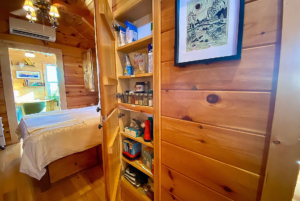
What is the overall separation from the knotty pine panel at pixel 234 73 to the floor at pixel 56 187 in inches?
63.4

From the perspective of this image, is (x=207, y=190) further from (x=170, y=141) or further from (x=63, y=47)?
(x=63, y=47)

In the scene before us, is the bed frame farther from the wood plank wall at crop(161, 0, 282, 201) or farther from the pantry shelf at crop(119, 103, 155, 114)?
the wood plank wall at crop(161, 0, 282, 201)

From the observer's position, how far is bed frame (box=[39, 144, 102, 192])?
1392 millimetres

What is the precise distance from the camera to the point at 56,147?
1329 mm

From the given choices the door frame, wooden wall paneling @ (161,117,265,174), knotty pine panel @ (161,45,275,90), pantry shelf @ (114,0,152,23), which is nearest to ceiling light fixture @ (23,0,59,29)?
the door frame

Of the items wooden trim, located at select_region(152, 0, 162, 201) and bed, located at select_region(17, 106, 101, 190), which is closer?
wooden trim, located at select_region(152, 0, 162, 201)

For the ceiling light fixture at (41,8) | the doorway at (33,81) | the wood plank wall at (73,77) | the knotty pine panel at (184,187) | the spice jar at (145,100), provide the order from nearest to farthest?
1. the knotty pine panel at (184,187)
2. the spice jar at (145,100)
3. the ceiling light fixture at (41,8)
4. the wood plank wall at (73,77)
5. the doorway at (33,81)

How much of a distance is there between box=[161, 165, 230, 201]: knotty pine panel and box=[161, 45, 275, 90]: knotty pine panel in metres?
0.61

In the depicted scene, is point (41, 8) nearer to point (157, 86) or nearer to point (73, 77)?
point (73, 77)

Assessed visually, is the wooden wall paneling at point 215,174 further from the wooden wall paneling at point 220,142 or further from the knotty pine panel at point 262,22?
the knotty pine panel at point 262,22

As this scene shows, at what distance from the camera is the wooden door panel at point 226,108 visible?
1.65 feet

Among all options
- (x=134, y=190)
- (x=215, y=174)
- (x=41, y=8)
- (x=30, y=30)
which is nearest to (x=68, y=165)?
(x=134, y=190)

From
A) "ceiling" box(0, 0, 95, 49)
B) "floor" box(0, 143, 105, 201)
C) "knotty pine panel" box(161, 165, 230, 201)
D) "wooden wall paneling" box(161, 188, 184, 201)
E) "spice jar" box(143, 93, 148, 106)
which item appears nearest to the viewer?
"knotty pine panel" box(161, 165, 230, 201)

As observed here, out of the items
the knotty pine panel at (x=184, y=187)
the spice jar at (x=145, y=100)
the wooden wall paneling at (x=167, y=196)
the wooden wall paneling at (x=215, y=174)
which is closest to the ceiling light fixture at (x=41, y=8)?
the spice jar at (x=145, y=100)
